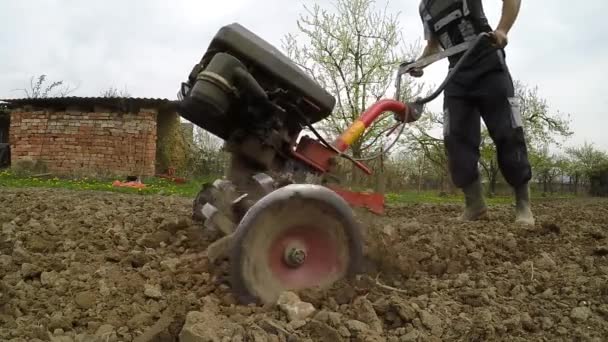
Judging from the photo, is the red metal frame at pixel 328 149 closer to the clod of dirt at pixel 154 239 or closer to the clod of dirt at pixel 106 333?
the clod of dirt at pixel 154 239

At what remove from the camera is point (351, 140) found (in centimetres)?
311

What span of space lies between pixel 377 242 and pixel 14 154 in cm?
1818

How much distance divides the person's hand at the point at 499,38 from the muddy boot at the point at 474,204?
1234 millimetres

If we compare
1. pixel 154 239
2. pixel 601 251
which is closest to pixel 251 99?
pixel 154 239

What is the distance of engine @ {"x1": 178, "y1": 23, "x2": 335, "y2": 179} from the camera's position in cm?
254

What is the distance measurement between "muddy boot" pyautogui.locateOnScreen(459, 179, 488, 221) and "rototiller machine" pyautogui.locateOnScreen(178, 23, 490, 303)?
1666 millimetres

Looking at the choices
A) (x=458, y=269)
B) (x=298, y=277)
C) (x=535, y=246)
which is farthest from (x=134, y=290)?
(x=535, y=246)

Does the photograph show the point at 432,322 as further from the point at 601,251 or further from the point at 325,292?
the point at 601,251

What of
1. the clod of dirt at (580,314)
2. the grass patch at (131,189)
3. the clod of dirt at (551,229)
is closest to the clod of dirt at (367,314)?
the clod of dirt at (580,314)

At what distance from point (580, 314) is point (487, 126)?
2398 millimetres

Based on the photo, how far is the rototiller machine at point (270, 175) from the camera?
217 centimetres

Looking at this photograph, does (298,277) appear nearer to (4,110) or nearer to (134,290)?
A: (134,290)

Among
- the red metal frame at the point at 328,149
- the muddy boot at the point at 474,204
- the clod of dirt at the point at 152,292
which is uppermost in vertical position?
the red metal frame at the point at 328,149

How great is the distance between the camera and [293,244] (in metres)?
2.26
